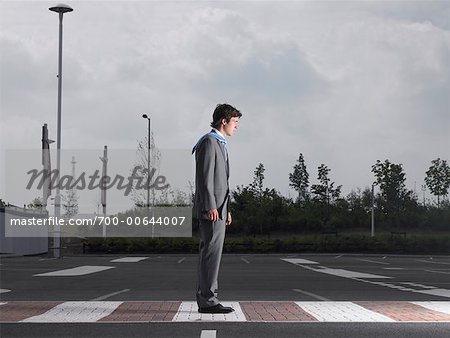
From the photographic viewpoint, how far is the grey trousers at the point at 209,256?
863cm

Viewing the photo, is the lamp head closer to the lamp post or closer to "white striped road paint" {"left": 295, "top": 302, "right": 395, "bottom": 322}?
the lamp post

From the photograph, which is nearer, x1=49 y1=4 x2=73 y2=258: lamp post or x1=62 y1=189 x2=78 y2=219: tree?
x1=49 y1=4 x2=73 y2=258: lamp post

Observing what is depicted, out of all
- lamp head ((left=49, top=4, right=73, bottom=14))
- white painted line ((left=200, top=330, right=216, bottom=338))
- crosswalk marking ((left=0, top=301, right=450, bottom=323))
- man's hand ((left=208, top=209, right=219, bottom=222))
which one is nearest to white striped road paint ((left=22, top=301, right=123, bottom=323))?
crosswalk marking ((left=0, top=301, right=450, bottom=323))

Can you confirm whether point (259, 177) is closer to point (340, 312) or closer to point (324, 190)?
point (324, 190)

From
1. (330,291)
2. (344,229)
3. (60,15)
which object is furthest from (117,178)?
(330,291)

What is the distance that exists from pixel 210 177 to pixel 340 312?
7.50 ft

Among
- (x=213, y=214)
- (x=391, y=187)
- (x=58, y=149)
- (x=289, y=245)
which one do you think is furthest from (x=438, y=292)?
(x=391, y=187)

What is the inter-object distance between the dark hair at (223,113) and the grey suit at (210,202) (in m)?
0.31

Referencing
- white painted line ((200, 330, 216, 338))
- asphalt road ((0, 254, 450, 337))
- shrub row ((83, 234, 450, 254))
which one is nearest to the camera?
white painted line ((200, 330, 216, 338))

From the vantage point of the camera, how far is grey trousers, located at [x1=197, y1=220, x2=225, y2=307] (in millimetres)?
8633

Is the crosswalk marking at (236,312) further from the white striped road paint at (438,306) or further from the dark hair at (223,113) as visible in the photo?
the dark hair at (223,113)

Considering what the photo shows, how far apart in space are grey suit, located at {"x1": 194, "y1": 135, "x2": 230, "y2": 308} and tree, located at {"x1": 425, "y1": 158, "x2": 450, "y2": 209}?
7753cm

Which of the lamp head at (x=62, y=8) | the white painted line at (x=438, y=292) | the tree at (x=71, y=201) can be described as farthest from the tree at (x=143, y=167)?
the white painted line at (x=438, y=292)

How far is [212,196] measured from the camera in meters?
8.42
